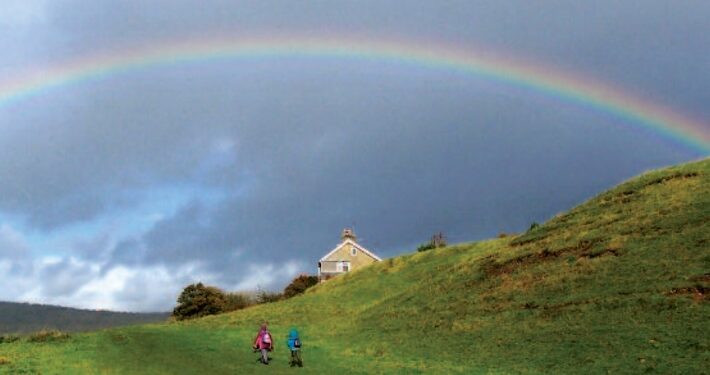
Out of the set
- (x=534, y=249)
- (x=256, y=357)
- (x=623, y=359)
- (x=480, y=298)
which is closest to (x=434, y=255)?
(x=534, y=249)

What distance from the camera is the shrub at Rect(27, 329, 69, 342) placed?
49219 mm

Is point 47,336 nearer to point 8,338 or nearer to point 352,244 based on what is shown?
point 8,338

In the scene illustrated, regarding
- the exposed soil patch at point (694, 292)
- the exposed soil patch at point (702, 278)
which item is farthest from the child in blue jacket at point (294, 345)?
the exposed soil patch at point (702, 278)

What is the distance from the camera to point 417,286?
218ft

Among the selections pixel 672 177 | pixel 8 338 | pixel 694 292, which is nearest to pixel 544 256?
pixel 672 177

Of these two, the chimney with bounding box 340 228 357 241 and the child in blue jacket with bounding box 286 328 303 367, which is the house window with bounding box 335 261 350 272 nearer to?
the chimney with bounding box 340 228 357 241

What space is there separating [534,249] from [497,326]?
20265 mm

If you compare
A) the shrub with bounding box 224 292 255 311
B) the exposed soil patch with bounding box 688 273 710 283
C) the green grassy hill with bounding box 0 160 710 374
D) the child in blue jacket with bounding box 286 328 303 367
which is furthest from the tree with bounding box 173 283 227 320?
the exposed soil patch with bounding box 688 273 710 283

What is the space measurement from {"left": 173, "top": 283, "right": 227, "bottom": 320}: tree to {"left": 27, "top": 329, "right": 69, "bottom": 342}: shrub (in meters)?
61.3

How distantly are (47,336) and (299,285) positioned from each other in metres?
77.7

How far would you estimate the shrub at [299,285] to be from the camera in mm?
124062

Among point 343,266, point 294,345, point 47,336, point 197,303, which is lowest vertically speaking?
point 294,345

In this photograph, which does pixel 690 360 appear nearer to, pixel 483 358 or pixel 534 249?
pixel 483 358

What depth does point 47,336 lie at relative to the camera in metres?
50.1
